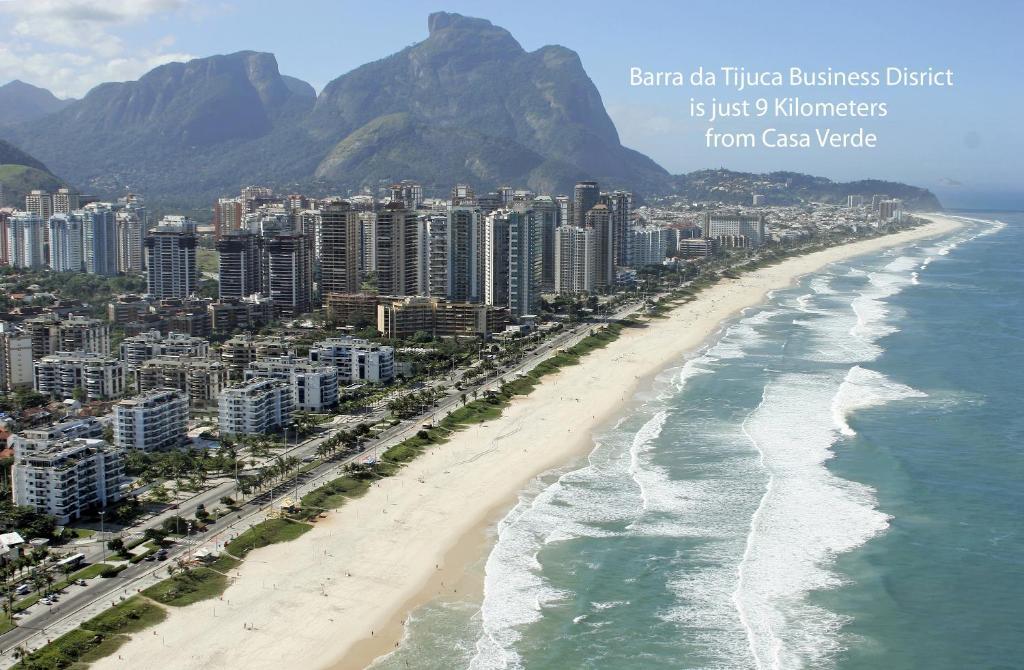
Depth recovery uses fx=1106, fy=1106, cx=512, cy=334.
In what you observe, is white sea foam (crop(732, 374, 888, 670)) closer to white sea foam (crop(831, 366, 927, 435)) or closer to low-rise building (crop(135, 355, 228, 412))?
white sea foam (crop(831, 366, 927, 435))

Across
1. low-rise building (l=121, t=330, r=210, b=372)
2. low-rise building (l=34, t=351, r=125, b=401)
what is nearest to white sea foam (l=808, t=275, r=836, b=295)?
low-rise building (l=121, t=330, r=210, b=372)

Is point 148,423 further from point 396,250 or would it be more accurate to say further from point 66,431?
point 396,250

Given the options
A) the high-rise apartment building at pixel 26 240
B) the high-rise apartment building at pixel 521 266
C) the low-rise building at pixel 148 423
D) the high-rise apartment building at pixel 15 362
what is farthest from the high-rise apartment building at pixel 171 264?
the low-rise building at pixel 148 423

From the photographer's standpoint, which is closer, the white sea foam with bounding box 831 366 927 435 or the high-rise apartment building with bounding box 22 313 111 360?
the white sea foam with bounding box 831 366 927 435

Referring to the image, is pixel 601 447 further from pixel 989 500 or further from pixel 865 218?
pixel 865 218

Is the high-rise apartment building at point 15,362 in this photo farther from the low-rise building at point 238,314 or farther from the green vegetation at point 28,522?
the green vegetation at point 28,522

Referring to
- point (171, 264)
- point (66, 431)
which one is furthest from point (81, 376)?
point (171, 264)

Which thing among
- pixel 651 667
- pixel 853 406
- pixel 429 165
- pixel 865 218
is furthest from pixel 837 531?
pixel 429 165
